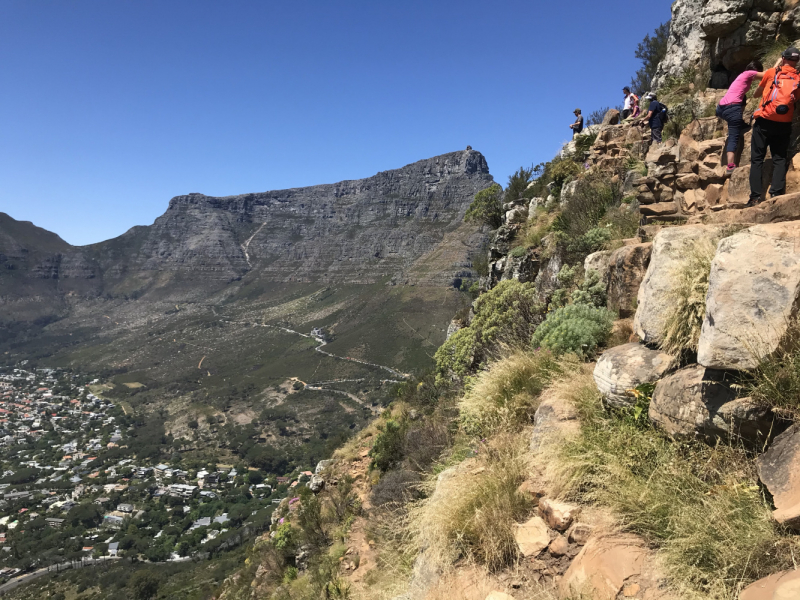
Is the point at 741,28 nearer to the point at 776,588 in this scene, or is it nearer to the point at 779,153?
the point at 779,153

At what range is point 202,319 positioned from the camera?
132250mm

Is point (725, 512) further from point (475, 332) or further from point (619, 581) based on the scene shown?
point (475, 332)

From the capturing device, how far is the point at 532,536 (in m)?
3.27

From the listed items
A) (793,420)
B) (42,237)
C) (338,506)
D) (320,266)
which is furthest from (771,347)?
(42,237)

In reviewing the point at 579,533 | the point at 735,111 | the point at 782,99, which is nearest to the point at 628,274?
the point at 782,99

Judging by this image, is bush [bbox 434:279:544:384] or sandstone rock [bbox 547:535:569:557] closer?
sandstone rock [bbox 547:535:569:557]

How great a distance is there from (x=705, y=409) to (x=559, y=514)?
1334 millimetres

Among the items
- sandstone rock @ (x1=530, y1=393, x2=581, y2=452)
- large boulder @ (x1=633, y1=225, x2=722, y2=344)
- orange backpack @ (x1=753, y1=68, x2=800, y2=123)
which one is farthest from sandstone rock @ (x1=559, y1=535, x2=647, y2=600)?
orange backpack @ (x1=753, y1=68, x2=800, y2=123)

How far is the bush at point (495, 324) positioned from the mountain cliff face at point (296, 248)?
4148 inches

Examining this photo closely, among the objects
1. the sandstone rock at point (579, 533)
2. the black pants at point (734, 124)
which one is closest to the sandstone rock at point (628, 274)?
the black pants at point (734, 124)

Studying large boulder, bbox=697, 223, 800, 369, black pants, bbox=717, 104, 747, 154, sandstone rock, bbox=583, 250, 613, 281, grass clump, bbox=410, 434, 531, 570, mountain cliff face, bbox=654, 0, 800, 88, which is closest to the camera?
large boulder, bbox=697, 223, 800, 369

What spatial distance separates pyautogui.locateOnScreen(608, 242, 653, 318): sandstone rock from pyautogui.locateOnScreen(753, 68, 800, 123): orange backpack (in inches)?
69.3

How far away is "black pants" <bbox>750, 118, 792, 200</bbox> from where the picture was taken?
171 inches

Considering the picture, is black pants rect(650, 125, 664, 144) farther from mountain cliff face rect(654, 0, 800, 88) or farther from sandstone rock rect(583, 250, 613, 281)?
sandstone rock rect(583, 250, 613, 281)
